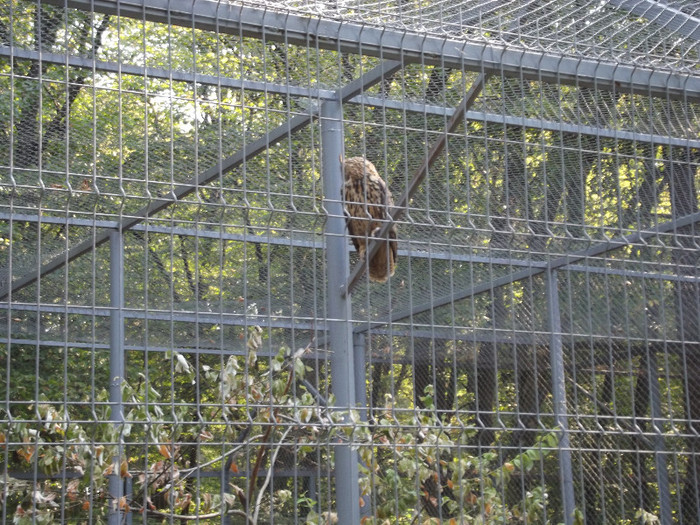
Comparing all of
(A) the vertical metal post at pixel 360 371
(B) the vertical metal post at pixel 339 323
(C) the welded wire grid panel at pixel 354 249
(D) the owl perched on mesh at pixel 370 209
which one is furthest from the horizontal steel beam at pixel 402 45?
(A) the vertical metal post at pixel 360 371

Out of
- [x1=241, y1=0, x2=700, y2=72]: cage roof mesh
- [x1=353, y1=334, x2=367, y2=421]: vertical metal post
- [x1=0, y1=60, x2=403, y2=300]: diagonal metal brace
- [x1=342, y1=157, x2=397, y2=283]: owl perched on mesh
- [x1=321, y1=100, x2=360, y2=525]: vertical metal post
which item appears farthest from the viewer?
[x1=353, y1=334, x2=367, y2=421]: vertical metal post

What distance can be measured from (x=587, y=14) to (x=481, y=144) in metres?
1.93

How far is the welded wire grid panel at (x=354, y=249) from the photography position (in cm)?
314

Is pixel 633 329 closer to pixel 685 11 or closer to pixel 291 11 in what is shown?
pixel 685 11

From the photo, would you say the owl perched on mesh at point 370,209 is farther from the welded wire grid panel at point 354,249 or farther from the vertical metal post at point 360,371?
the vertical metal post at point 360,371

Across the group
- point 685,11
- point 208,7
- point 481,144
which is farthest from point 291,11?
point 481,144

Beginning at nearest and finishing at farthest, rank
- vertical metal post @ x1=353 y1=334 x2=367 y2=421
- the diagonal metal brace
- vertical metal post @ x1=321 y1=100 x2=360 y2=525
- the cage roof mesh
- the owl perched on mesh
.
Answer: the diagonal metal brace < the cage roof mesh < vertical metal post @ x1=321 y1=100 x2=360 y2=525 < the owl perched on mesh < vertical metal post @ x1=353 y1=334 x2=367 y2=421

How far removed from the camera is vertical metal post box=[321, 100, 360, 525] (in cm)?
373

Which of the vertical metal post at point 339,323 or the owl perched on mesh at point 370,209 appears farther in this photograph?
the owl perched on mesh at point 370,209

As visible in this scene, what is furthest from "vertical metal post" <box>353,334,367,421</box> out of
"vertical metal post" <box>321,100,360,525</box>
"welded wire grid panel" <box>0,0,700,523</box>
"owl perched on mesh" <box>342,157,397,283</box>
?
"vertical metal post" <box>321,100,360,525</box>

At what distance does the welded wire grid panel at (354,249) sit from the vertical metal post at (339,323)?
0.01 meters

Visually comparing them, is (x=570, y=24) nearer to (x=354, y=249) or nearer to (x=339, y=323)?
(x=339, y=323)

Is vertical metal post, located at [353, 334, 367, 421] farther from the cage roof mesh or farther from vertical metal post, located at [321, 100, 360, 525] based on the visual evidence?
the cage roof mesh

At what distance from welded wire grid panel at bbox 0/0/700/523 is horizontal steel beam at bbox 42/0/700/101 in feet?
0.04
